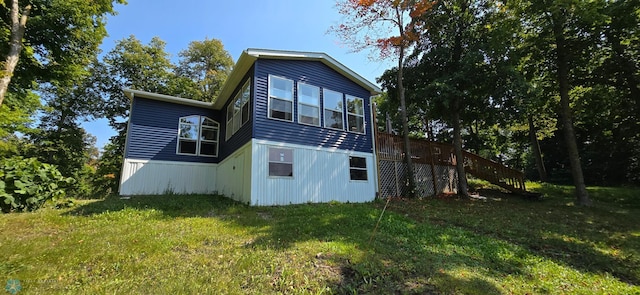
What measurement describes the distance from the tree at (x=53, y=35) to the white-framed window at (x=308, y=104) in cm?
949

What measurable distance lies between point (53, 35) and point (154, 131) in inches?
211

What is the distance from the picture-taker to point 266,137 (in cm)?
903

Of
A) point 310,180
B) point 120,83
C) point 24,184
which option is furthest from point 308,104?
point 120,83

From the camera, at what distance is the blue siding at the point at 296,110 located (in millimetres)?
9180

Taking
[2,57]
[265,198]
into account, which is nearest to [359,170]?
[265,198]

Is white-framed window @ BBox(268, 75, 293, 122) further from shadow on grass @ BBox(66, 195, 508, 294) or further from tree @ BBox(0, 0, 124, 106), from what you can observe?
tree @ BBox(0, 0, 124, 106)

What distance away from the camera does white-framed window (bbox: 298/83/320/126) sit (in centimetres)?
1008

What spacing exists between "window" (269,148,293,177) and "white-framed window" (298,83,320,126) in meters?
1.38

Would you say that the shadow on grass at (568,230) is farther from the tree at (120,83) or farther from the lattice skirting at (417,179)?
the tree at (120,83)

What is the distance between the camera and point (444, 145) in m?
14.5

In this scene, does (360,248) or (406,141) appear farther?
(406,141)

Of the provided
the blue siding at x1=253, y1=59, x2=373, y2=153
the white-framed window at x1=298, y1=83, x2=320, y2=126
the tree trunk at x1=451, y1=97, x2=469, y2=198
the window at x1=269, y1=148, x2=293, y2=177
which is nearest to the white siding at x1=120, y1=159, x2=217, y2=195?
the window at x1=269, y1=148, x2=293, y2=177

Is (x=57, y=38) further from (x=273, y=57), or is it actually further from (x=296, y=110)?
(x=296, y=110)

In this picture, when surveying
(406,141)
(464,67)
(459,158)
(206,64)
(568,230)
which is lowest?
(568,230)
